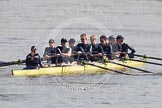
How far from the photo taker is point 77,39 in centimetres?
4716

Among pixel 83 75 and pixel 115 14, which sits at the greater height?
pixel 115 14

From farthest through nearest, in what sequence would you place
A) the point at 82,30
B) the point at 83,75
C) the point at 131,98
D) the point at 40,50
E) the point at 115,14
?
the point at 115,14 → the point at 82,30 → the point at 40,50 → the point at 83,75 → the point at 131,98

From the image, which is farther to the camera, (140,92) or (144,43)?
(144,43)

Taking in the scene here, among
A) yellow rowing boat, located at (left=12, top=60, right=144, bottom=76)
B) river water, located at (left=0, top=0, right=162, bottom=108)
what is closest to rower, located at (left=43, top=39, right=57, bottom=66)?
yellow rowing boat, located at (left=12, top=60, right=144, bottom=76)

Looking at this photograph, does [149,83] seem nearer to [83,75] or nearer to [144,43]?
[83,75]

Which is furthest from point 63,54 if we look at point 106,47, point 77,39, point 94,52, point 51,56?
point 77,39

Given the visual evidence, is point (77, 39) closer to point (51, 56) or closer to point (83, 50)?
point (83, 50)

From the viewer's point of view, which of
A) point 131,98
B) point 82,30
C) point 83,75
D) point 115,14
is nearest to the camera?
point 131,98

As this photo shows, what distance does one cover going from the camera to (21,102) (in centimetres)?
2367

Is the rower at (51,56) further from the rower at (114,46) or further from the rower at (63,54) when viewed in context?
the rower at (114,46)

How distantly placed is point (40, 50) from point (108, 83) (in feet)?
40.9

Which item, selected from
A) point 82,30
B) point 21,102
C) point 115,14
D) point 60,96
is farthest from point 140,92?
point 115,14

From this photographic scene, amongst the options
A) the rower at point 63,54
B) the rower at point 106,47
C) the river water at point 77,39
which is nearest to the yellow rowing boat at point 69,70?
the river water at point 77,39

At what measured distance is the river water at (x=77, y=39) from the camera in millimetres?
24559
